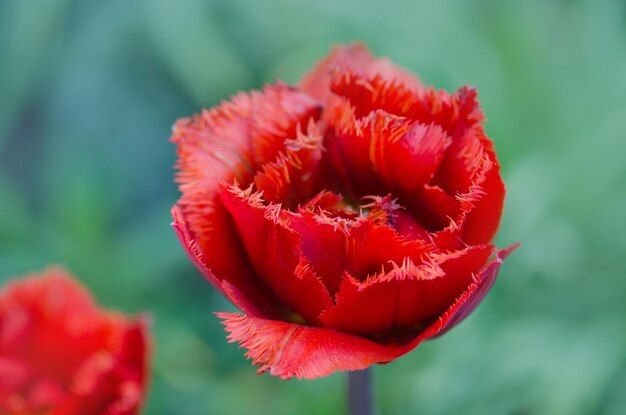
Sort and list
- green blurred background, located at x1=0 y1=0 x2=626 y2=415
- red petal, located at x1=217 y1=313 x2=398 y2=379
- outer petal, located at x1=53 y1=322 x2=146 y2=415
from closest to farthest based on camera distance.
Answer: red petal, located at x1=217 y1=313 x2=398 y2=379 < outer petal, located at x1=53 y1=322 x2=146 y2=415 < green blurred background, located at x1=0 y1=0 x2=626 y2=415

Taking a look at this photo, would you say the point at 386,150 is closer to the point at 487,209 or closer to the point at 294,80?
the point at 487,209

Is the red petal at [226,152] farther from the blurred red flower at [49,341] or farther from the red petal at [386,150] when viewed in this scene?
the blurred red flower at [49,341]

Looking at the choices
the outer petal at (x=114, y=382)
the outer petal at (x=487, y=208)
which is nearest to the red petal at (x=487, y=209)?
the outer petal at (x=487, y=208)

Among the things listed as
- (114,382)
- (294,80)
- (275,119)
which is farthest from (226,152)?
(294,80)

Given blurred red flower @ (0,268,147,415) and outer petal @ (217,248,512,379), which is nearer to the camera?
outer petal @ (217,248,512,379)

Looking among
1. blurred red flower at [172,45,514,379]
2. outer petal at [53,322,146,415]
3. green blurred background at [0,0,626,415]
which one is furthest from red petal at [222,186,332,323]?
green blurred background at [0,0,626,415]

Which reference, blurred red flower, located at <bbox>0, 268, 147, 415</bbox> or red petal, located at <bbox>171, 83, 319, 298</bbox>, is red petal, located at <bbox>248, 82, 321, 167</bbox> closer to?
red petal, located at <bbox>171, 83, 319, 298</bbox>
